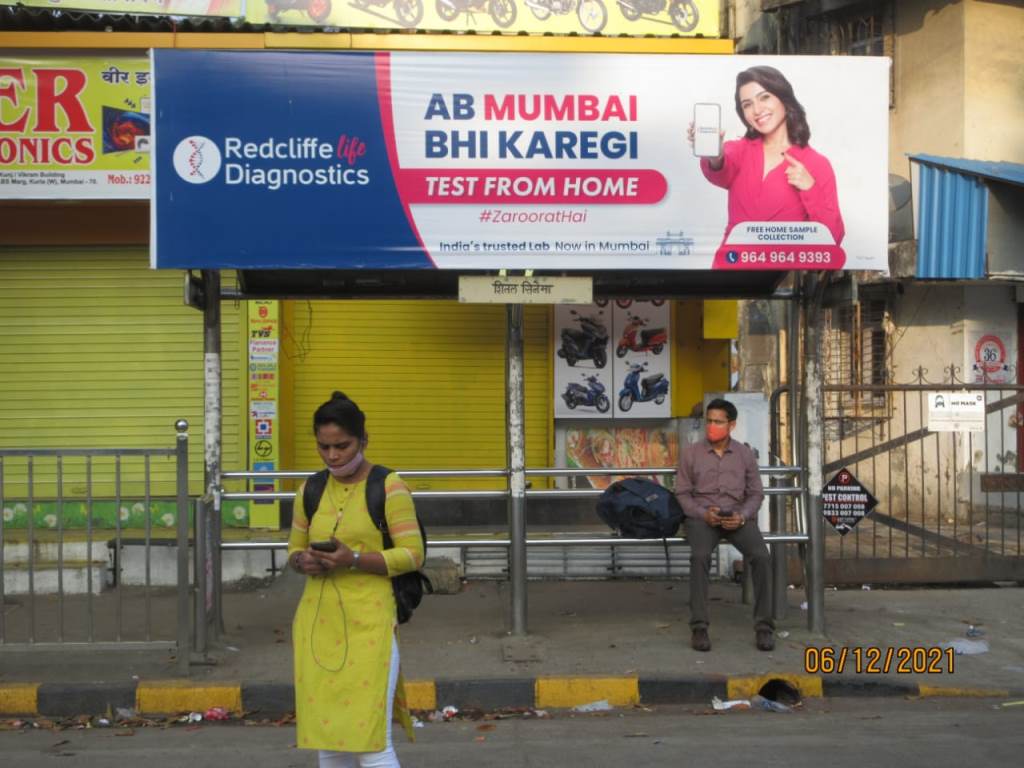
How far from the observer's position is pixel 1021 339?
13.4 meters

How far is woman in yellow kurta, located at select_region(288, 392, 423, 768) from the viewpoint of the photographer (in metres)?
3.85

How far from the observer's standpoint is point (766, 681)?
659 centimetres

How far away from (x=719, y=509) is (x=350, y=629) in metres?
3.76

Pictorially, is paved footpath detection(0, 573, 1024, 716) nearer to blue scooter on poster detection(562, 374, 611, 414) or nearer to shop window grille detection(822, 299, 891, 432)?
blue scooter on poster detection(562, 374, 611, 414)

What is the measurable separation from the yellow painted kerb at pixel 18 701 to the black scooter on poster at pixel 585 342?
5.84 meters

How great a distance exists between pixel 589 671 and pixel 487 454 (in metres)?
4.35

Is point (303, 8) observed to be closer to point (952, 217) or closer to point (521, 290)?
point (521, 290)

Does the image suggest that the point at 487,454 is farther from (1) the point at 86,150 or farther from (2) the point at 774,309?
(2) the point at 774,309

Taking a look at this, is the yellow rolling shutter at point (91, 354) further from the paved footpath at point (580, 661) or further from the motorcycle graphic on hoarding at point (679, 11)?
the motorcycle graphic on hoarding at point (679, 11)

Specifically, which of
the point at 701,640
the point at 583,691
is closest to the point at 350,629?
the point at 583,691

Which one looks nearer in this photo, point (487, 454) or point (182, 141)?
point (182, 141)

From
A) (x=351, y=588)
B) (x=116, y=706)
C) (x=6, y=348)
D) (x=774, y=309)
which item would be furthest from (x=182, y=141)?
(x=774, y=309)

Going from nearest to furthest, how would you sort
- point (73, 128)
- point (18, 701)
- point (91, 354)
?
point (18, 701)
point (73, 128)
point (91, 354)

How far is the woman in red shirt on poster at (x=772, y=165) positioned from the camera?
695cm
